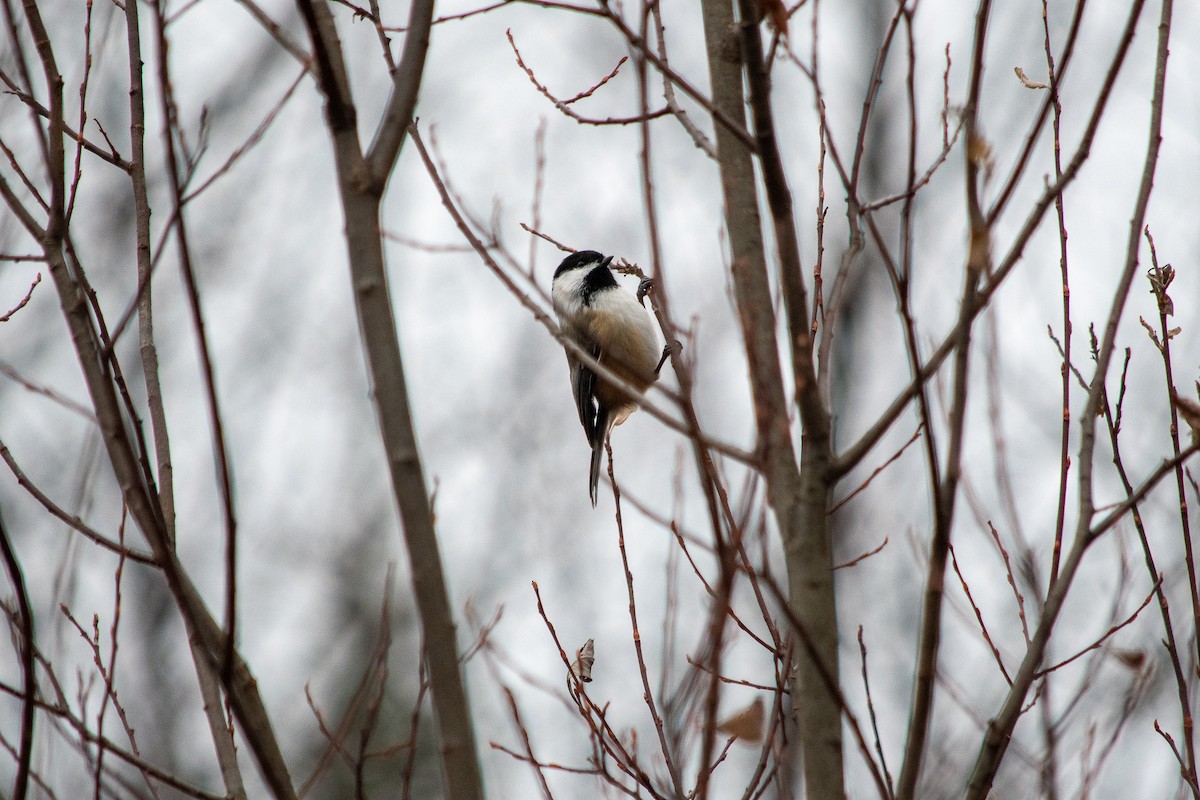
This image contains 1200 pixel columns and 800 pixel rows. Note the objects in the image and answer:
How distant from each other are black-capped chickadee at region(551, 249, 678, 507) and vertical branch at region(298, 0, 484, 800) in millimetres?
3840

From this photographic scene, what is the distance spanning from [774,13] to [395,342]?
0.75 meters

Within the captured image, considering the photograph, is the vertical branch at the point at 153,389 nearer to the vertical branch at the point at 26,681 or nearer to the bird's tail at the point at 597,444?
the vertical branch at the point at 26,681

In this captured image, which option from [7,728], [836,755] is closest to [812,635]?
[836,755]

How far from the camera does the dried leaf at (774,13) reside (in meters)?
1.62

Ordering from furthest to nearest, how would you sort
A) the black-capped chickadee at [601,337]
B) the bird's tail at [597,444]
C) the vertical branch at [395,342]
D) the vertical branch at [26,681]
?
the black-capped chickadee at [601,337] < the bird's tail at [597,444] < the vertical branch at [26,681] < the vertical branch at [395,342]

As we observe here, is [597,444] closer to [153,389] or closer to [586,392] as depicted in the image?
[586,392]

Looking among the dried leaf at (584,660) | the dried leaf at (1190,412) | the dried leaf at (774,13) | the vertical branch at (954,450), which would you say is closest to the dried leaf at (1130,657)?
the dried leaf at (1190,412)

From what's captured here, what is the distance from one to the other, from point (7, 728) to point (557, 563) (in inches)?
169

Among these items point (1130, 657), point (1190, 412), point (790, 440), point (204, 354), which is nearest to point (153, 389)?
point (204, 354)

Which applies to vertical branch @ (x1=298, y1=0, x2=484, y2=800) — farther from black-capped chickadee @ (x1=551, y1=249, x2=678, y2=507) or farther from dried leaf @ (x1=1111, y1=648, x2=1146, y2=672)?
black-capped chickadee @ (x1=551, y1=249, x2=678, y2=507)

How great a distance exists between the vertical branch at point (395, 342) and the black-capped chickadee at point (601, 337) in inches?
151

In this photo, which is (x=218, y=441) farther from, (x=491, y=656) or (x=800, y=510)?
(x=491, y=656)

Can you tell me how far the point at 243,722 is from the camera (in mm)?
1400

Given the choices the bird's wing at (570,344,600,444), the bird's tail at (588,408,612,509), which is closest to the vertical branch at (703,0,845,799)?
the bird's tail at (588,408,612,509)
